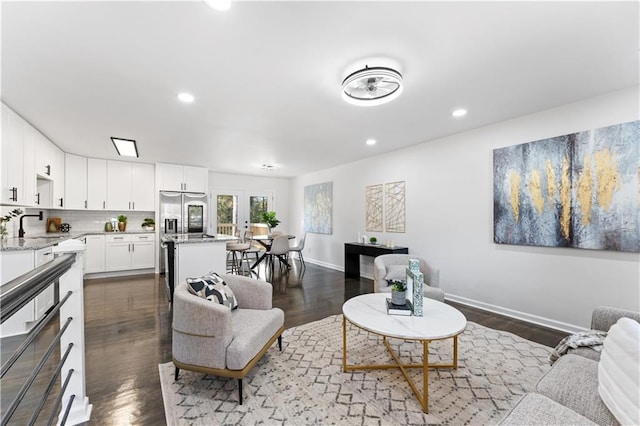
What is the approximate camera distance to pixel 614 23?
1.85m

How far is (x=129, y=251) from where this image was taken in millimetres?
5938

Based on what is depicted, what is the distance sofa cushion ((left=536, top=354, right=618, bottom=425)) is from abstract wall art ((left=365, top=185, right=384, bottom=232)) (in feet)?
12.9

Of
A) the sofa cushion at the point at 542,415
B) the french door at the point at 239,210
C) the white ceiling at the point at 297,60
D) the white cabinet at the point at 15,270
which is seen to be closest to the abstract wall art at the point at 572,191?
the white ceiling at the point at 297,60

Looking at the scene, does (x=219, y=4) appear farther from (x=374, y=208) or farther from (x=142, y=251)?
(x=142, y=251)

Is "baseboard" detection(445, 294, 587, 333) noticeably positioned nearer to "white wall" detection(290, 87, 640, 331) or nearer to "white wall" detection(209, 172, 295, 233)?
"white wall" detection(290, 87, 640, 331)

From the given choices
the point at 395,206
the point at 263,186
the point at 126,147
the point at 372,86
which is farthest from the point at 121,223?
the point at 372,86

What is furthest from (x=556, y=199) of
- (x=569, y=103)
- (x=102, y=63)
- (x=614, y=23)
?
(x=102, y=63)

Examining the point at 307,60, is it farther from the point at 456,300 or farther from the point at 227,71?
the point at 456,300

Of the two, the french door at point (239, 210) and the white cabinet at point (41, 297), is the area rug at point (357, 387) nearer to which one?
the white cabinet at point (41, 297)

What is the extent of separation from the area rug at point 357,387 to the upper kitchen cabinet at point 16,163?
9.30ft

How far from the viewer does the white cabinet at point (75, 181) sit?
5.51 m

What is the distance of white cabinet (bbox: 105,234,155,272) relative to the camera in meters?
5.77

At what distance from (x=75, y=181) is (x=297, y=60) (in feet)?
19.3

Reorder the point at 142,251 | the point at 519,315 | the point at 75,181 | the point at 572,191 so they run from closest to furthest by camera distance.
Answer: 1. the point at 572,191
2. the point at 519,315
3. the point at 75,181
4. the point at 142,251
